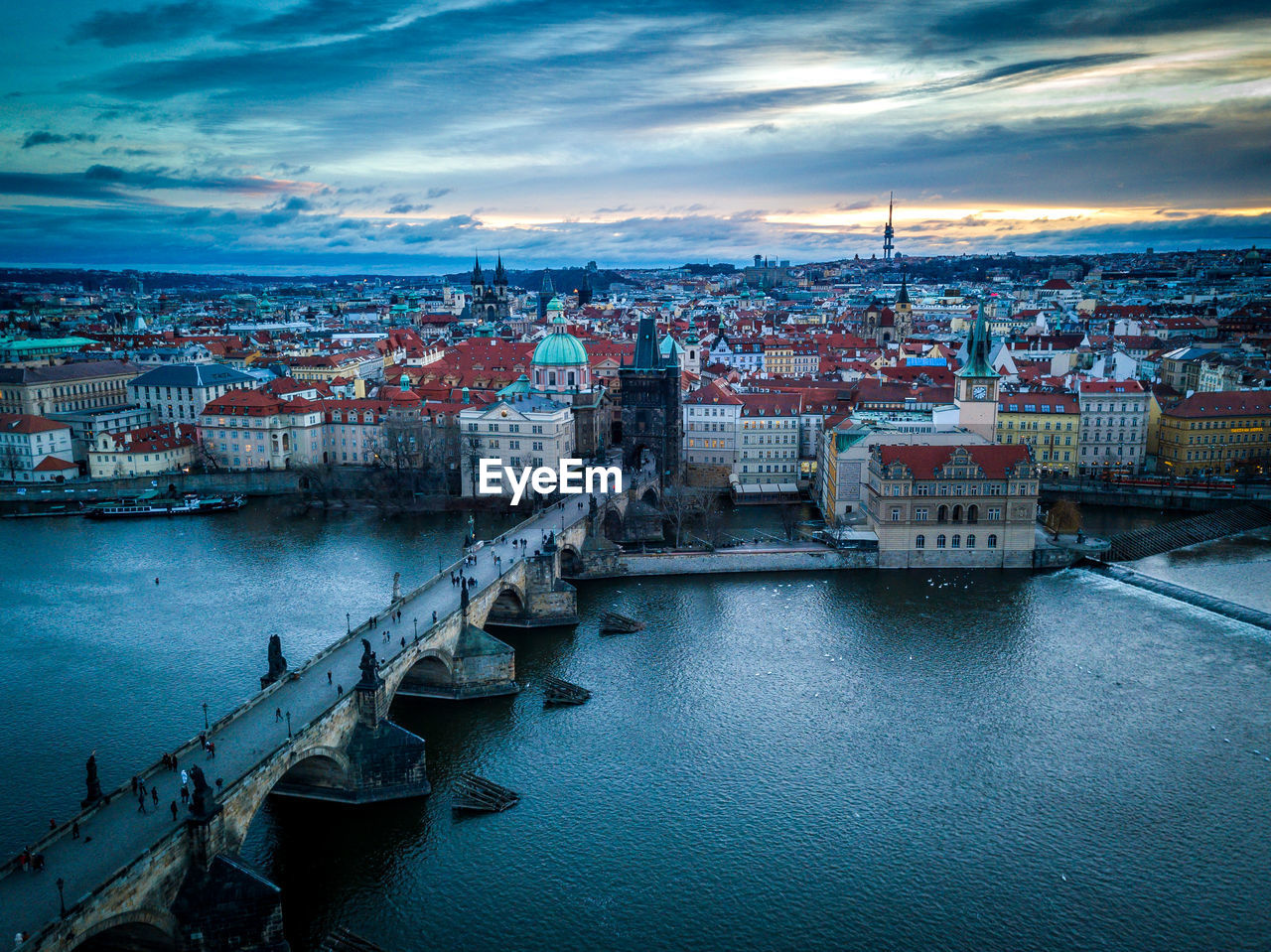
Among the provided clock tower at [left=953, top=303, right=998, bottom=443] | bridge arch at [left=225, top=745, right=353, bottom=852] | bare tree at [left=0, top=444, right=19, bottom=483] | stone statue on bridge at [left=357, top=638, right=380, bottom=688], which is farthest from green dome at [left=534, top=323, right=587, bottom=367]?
bridge arch at [left=225, top=745, right=353, bottom=852]

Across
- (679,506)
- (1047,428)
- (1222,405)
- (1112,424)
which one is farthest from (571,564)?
(1222,405)

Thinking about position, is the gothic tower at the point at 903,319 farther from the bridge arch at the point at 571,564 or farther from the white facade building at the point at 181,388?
the bridge arch at the point at 571,564

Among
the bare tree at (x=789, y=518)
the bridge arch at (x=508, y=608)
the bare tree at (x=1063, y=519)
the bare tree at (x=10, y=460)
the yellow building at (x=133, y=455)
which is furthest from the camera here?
the yellow building at (x=133, y=455)

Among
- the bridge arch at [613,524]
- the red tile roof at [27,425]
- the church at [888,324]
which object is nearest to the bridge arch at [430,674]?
the bridge arch at [613,524]

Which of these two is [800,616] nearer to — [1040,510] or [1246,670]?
[1246,670]

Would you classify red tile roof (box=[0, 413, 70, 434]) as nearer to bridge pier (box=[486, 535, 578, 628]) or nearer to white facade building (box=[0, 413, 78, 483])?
white facade building (box=[0, 413, 78, 483])

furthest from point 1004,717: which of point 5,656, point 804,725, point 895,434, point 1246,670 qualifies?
point 5,656
